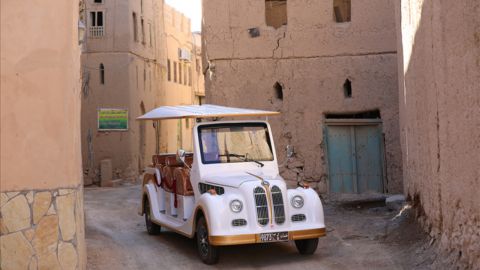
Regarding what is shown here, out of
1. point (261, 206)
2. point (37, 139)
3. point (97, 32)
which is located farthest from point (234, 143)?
point (97, 32)

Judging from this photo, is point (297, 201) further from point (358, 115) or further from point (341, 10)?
point (341, 10)

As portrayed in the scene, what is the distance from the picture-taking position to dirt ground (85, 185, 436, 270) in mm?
8609

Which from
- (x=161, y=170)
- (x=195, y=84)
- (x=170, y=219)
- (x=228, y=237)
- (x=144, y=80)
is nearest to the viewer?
(x=228, y=237)

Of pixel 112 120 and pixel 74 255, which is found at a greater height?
pixel 112 120

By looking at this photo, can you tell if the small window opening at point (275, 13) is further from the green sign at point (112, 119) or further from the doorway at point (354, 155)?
the green sign at point (112, 119)

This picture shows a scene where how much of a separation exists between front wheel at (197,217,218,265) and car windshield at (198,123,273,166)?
1.14m

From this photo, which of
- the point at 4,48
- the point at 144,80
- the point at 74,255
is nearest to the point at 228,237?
the point at 74,255

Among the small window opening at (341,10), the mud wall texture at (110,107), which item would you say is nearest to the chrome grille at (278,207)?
the small window opening at (341,10)

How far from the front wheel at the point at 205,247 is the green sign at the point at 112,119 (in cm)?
1665

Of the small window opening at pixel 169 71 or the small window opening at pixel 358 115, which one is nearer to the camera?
the small window opening at pixel 358 115

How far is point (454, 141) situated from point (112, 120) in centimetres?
1908

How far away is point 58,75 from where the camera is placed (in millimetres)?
6918

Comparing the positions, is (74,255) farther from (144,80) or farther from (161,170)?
(144,80)

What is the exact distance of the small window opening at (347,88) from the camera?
14.9 metres
